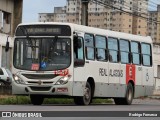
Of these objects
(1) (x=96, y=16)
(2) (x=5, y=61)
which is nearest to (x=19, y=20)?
(2) (x=5, y=61)

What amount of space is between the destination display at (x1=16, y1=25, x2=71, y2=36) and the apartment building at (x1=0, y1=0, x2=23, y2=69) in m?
27.1

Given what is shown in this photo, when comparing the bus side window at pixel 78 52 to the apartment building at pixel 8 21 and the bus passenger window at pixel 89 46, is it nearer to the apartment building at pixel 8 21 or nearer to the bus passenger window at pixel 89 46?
the bus passenger window at pixel 89 46

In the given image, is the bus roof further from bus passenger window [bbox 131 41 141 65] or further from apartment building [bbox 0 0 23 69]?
apartment building [bbox 0 0 23 69]

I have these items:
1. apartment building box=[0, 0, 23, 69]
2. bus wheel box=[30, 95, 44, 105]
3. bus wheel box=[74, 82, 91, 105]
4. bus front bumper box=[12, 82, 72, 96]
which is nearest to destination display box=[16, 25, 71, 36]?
bus front bumper box=[12, 82, 72, 96]

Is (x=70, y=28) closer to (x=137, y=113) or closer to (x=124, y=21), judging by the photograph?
(x=137, y=113)

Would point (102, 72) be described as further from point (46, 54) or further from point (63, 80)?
point (46, 54)

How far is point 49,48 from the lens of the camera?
2334 cm

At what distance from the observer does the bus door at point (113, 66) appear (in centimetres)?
2630

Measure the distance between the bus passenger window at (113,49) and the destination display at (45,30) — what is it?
10.8 ft

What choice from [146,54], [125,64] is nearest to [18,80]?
[125,64]

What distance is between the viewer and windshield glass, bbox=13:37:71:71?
23.2m

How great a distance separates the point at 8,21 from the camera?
54969 mm

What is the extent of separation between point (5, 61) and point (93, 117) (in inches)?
1629

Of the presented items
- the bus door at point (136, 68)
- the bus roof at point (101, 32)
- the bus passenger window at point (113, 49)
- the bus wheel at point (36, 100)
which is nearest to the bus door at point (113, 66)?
the bus passenger window at point (113, 49)
